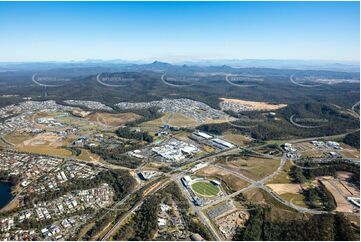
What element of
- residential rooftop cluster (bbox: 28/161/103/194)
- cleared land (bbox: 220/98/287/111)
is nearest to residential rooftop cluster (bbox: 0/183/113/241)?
residential rooftop cluster (bbox: 28/161/103/194)

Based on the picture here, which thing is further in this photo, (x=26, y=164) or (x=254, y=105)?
(x=254, y=105)

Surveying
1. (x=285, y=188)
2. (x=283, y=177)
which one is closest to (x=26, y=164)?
(x=285, y=188)

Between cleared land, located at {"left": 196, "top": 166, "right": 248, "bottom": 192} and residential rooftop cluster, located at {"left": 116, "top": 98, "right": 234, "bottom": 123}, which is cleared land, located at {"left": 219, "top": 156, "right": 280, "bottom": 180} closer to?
cleared land, located at {"left": 196, "top": 166, "right": 248, "bottom": 192}

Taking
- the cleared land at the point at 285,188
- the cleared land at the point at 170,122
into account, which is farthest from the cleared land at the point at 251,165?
the cleared land at the point at 170,122

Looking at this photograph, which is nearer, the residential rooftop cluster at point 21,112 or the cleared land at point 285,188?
the cleared land at point 285,188

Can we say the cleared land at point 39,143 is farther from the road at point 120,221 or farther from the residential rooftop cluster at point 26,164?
the road at point 120,221

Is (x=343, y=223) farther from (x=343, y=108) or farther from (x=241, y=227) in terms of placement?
(x=343, y=108)

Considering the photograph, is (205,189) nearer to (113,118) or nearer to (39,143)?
(39,143)
